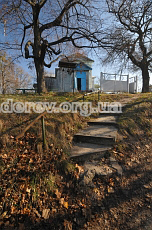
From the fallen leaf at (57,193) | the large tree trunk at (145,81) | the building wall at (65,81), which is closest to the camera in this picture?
the fallen leaf at (57,193)

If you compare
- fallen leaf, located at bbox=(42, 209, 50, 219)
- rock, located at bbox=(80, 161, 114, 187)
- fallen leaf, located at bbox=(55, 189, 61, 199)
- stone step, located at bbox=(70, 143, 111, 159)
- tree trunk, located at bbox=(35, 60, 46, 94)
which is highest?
tree trunk, located at bbox=(35, 60, 46, 94)

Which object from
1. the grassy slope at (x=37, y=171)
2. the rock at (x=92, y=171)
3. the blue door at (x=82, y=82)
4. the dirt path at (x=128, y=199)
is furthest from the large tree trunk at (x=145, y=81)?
the rock at (x=92, y=171)

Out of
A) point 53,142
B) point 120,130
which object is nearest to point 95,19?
point 120,130

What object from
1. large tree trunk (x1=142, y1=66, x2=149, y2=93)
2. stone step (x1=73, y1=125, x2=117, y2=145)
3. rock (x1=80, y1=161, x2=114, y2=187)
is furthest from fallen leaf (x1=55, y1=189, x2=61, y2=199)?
large tree trunk (x1=142, y1=66, x2=149, y2=93)

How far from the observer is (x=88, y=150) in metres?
2.98

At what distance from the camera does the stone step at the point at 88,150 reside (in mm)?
2822

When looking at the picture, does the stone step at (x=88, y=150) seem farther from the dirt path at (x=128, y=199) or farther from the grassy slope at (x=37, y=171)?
the dirt path at (x=128, y=199)

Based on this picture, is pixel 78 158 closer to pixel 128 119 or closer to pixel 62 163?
pixel 62 163

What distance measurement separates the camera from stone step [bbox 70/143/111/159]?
2.82 m

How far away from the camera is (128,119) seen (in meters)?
4.39

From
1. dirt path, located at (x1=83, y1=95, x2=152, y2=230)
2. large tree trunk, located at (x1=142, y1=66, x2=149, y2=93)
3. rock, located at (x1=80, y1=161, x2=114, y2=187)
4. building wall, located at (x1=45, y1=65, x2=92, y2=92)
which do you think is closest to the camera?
dirt path, located at (x1=83, y1=95, x2=152, y2=230)

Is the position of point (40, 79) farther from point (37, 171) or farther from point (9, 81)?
point (9, 81)

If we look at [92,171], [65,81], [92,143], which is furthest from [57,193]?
[65,81]

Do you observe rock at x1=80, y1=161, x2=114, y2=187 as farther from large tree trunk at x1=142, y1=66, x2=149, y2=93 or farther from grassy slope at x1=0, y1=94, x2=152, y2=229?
large tree trunk at x1=142, y1=66, x2=149, y2=93
